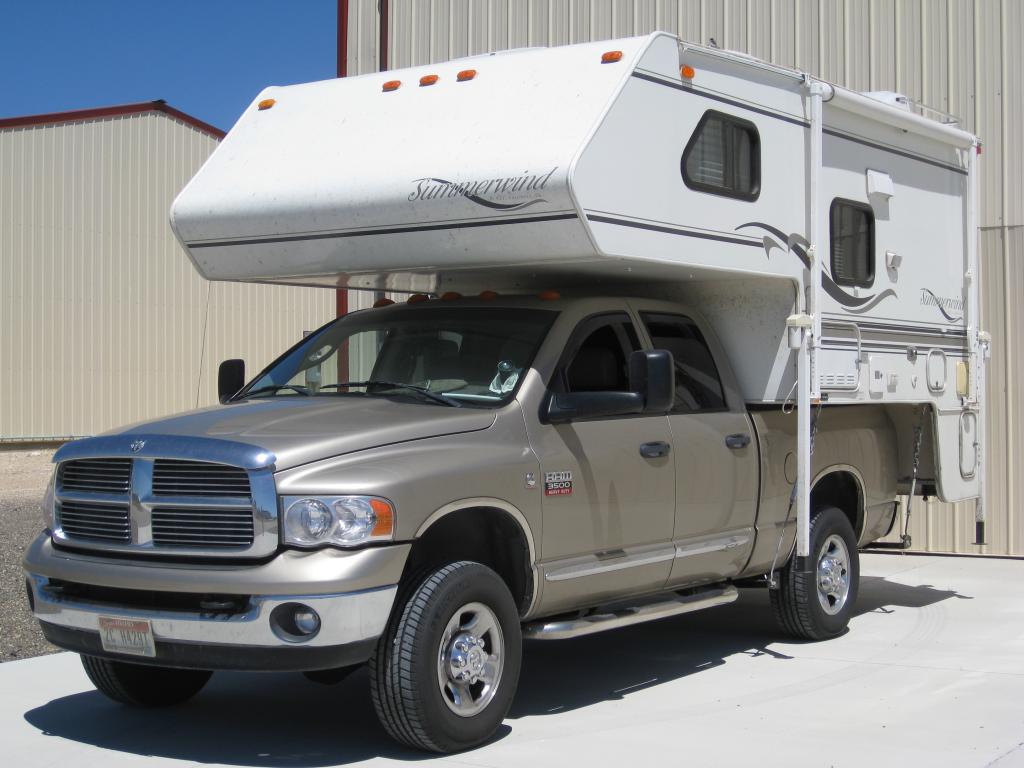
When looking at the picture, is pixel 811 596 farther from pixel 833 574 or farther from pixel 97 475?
pixel 97 475

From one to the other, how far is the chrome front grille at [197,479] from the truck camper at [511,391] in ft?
0.05

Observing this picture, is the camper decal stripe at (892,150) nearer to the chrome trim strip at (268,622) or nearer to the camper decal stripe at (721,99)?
the camper decal stripe at (721,99)

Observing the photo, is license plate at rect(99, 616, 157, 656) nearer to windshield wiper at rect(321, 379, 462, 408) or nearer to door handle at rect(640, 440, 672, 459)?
windshield wiper at rect(321, 379, 462, 408)

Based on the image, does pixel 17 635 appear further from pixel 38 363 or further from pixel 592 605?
pixel 38 363

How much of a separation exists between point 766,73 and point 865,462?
2.83 metres

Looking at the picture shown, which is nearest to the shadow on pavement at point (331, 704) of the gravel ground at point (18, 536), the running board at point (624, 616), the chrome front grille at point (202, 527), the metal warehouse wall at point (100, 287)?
the running board at point (624, 616)

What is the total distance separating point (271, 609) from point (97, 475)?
1190 mm

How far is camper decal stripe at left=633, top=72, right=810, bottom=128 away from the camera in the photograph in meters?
6.82

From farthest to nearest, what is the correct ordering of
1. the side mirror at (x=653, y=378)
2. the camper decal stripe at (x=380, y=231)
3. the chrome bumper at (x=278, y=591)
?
the side mirror at (x=653, y=378) → the camper decal stripe at (x=380, y=231) → the chrome bumper at (x=278, y=591)

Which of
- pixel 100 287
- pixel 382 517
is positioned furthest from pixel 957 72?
pixel 100 287

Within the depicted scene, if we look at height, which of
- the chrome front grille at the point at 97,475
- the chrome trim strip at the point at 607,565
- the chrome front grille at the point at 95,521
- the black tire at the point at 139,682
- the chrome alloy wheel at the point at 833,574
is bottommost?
the black tire at the point at 139,682

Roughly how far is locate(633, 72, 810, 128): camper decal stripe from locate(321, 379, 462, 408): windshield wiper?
186 centimetres

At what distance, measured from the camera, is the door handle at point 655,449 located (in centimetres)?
698

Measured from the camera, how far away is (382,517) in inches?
217
